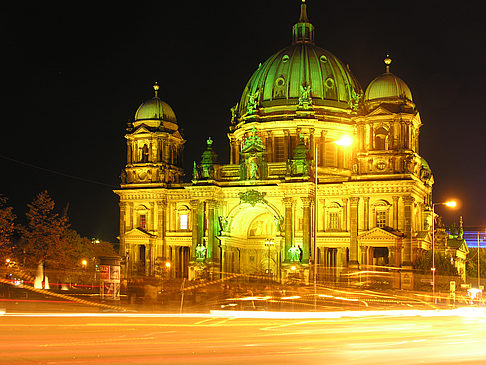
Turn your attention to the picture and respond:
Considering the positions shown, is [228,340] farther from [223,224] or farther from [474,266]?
[474,266]

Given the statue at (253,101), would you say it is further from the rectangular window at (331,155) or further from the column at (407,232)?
the column at (407,232)

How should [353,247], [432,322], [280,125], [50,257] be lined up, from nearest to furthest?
[432,322] < [50,257] < [353,247] < [280,125]

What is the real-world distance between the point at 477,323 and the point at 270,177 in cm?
4822

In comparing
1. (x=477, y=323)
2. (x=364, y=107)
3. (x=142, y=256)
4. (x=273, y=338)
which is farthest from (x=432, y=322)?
(x=142, y=256)

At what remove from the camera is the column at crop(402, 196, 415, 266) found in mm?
77688

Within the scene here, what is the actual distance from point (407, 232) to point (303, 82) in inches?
1060

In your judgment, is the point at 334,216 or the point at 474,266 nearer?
the point at 334,216

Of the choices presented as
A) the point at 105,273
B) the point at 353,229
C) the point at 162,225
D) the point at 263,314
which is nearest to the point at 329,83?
the point at 353,229

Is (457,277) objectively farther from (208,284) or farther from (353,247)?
(208,284)

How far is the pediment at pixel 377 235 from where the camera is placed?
78625 millimetres

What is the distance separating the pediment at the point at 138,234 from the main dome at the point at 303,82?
20.3 metres

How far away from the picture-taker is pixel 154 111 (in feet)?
316

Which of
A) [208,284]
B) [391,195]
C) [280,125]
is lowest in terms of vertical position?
[208,284]

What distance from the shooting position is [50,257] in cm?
7612
